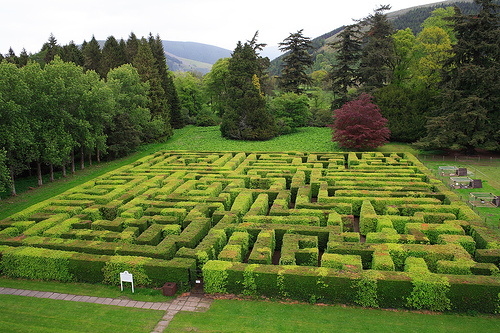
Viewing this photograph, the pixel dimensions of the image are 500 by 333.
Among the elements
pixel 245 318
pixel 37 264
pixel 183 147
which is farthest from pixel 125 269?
pixel 183 147

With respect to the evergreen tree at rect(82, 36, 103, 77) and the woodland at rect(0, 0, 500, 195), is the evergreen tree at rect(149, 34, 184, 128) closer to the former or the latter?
the woodland at rect(0, 0, 500, 195)

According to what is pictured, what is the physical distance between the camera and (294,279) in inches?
558

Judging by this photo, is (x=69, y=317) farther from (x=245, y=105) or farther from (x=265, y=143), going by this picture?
(x=245, y=105)

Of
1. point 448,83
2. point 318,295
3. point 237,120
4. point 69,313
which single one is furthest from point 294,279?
point 237,120

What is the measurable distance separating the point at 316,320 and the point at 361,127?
2942 cm

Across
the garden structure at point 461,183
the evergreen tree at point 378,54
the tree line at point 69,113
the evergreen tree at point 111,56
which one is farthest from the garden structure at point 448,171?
the evergreen tree at point 111,56

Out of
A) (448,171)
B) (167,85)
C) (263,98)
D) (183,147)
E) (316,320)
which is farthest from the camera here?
(167,85)

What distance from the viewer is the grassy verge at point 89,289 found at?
14828 millimetres

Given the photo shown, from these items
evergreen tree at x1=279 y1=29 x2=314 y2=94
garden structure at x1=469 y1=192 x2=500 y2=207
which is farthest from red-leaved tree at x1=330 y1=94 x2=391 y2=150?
evergreen tree at x1=279 y1=29 x2=314 y2=94

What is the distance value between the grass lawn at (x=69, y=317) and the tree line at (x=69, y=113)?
12892 millimetres

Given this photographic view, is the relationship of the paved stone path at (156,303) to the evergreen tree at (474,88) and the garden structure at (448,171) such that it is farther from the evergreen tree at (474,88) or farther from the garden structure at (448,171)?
the evergreen tree at (474,88)

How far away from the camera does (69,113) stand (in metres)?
32.9

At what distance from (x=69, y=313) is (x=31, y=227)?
28.1ft

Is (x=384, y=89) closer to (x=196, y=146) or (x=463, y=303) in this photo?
(x=196, y=146)
